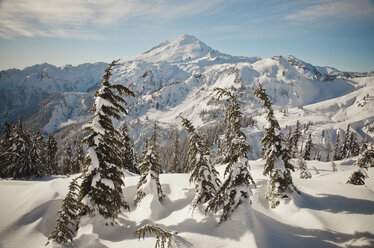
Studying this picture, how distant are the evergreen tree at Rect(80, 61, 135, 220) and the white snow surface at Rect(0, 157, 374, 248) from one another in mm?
1084

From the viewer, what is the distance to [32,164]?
29328 mm

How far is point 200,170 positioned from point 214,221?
13.1 feet

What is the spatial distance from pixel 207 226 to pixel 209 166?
15.7ft

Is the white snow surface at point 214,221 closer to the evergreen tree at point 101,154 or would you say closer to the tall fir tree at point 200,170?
the evergreen tree at point 101,154

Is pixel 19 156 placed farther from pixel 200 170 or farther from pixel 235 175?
pixel 235 175

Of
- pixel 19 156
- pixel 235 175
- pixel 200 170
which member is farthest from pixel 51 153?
pixel 235 175

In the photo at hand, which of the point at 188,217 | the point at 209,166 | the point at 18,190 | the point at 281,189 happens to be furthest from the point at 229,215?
the point at 18,190

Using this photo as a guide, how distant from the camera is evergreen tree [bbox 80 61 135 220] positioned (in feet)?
37.5

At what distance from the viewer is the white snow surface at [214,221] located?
9.28 m

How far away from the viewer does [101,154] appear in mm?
11750

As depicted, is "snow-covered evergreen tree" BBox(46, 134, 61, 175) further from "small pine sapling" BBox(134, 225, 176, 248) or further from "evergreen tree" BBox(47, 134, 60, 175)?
"small pine sapling" BBox(134, 225, 176, 248)

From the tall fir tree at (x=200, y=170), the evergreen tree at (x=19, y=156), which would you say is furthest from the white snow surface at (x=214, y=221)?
the evergreen tree at (x=19, y=156)

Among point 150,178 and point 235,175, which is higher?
point 235,175

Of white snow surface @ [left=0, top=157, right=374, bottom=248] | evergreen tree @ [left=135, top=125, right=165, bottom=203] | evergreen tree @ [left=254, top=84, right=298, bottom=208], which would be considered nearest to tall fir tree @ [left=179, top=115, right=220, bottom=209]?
white snow surface @ [left=0, top=157, right=374, bottom=248]
